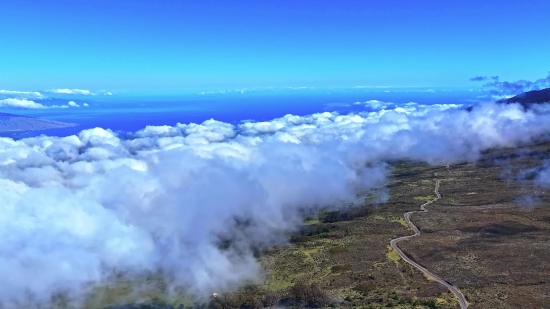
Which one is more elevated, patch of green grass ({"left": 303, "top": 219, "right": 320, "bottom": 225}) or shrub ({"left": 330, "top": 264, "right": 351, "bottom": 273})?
shrub ({"left": 330, "top": 264, "right": 351, "bottom": 273})

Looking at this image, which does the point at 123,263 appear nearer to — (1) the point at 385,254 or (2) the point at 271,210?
(2) the point at 271,210

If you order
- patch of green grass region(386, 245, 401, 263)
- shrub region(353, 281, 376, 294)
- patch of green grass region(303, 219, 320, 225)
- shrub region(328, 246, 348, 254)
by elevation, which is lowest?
patch of green grass region(303, 219, 320, 225)

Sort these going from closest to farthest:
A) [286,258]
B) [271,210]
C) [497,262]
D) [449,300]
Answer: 1. [449,300]
2. [497,262]
3. [286,258]
4. [271,210]

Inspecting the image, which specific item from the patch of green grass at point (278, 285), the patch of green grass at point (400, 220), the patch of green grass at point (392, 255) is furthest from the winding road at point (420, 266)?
the patch of green grass at point (278, 285)

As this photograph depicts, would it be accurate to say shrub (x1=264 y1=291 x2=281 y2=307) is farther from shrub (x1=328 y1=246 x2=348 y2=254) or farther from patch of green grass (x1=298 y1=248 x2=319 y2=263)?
shrub (x1=328 y1=246 x2=348 y2=254)

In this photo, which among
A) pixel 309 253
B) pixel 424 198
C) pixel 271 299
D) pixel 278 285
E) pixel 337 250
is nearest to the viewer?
pixel 271 299

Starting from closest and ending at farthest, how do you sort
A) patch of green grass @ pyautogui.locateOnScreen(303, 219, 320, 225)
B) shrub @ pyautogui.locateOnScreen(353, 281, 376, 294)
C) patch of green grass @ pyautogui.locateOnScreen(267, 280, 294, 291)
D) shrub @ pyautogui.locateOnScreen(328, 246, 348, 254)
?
shrub @ pyautogui.locateOnScreen(353, 281, 376, 294)
patch of green grass @ pyautogui.locateOnScreen(267, 280, 294, 291)
shrub @ pyautogui.locateOnScreen(328, 246, 348, 254)
patch of green grass @ pyautogui.locateOnScreen(303, 219, 320, 225)

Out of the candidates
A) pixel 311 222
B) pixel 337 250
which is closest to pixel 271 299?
pixel 337 250

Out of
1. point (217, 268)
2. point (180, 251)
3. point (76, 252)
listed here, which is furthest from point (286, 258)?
point (76, 252)

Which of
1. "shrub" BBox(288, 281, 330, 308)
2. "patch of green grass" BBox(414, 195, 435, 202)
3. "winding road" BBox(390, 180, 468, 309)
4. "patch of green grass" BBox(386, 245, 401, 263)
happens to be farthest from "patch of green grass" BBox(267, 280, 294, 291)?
"patch of green grass" BBox(414, 195, 435, 202)

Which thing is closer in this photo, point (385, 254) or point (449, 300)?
point (449, 300)

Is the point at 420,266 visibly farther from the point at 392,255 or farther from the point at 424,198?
the point at 424,198
